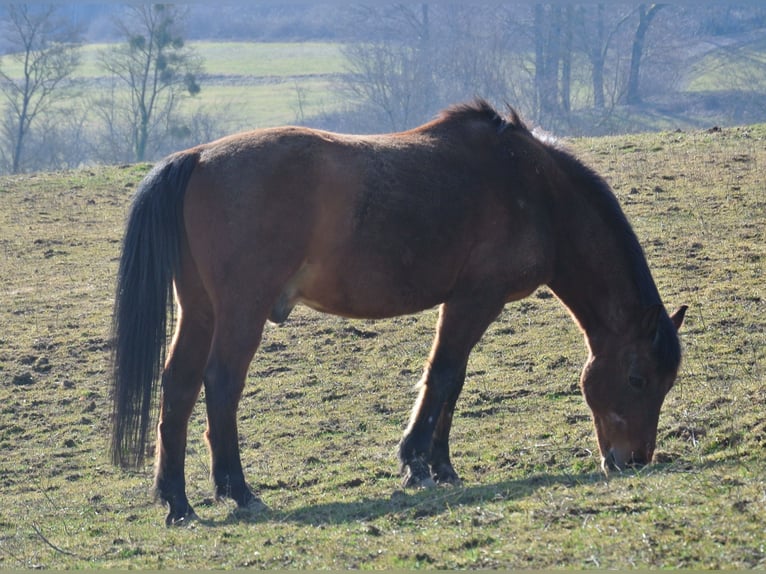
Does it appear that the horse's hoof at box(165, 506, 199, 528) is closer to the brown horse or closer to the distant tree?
the brown horse

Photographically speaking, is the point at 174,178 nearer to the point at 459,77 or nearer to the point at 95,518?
the point at 95,518

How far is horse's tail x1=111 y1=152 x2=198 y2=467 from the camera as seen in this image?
6.24 meters

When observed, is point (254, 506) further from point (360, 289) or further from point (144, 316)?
point (360, 289)

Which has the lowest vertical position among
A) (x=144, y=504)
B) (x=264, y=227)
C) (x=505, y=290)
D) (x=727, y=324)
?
(x=144, y=504)

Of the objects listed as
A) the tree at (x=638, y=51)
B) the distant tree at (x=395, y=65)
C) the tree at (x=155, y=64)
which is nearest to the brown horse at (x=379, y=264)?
the tree at (x=638, y=51)

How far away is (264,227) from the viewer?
6.18 meters

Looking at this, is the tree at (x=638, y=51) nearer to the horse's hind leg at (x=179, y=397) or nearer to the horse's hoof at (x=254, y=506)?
the horse's hind leg at (x=179, y=397)

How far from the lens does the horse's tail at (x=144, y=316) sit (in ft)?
20.5

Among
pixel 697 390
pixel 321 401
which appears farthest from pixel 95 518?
pixel 697 390

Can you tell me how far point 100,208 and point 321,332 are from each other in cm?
759

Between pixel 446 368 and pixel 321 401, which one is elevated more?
pixel 446 368

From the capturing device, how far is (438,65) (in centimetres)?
4200

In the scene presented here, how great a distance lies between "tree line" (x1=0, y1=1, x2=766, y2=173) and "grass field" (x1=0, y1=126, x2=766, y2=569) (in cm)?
2492

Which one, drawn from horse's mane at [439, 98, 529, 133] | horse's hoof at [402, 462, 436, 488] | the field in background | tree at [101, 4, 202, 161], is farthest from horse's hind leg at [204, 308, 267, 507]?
tree at [101, 4, 202, 161]
